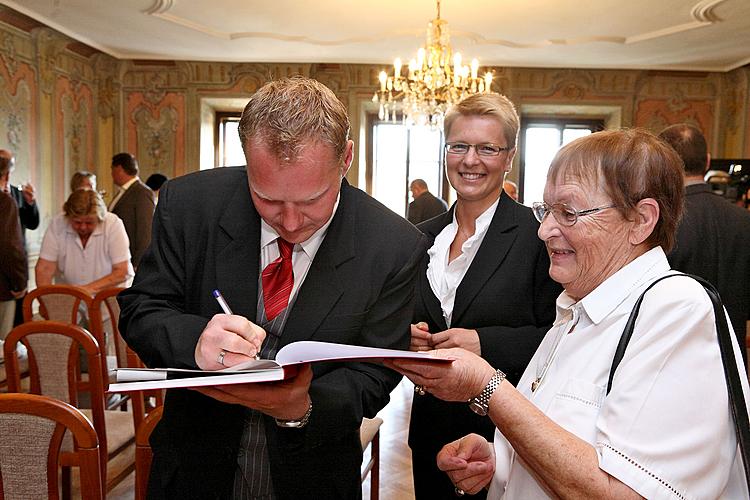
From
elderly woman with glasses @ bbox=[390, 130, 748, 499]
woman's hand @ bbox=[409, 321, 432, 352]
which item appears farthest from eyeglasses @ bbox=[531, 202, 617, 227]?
woman's hand @ bbox=[409, 321, 432, 352]

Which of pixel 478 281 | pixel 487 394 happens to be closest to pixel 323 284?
pixel 487 394

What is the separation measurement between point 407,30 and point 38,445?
737cm

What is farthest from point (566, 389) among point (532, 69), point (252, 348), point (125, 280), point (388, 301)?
point (532, 69)

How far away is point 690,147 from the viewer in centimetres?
308

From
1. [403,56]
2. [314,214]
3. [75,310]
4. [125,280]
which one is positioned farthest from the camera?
[403,56]

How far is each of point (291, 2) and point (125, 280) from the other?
3.86 m

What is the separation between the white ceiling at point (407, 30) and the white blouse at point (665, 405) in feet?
21.1

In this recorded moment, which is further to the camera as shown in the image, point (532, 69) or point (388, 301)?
point (532, 69)

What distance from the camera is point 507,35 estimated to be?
846cm

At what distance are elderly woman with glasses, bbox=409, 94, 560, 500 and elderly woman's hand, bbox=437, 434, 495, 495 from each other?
15.7 inches

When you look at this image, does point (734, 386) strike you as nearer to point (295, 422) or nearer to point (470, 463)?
point (470, 463)

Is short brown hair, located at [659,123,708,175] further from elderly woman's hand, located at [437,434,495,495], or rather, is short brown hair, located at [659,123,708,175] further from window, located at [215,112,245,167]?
window, located at [215,112,245,167]

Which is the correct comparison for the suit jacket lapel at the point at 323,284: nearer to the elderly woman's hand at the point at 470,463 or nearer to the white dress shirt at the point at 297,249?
the white dress shirt at the point at 297,249

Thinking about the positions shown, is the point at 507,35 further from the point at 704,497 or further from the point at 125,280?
the point at 704,497
